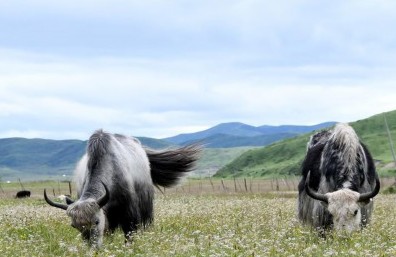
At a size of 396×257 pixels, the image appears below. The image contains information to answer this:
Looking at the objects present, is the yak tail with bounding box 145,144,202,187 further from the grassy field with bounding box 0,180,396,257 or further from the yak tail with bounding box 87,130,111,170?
the yak tail with bounding box 87,130,111,170

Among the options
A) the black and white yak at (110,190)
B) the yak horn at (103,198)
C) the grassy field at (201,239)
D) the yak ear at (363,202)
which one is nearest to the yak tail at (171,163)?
the grassy field at (201,239)

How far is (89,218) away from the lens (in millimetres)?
12352

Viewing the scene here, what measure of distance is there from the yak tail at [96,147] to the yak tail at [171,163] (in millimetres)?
3216

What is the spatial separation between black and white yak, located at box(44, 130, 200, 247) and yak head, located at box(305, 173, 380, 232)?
384 cm

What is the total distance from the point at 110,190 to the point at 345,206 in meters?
4.54

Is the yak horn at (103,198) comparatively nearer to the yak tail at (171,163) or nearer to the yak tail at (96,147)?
the yak tail at (96,147)

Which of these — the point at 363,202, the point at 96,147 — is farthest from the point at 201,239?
the point at 363,202

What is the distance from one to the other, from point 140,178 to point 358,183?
459cm

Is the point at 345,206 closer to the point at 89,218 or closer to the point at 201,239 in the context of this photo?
the point at 201,239

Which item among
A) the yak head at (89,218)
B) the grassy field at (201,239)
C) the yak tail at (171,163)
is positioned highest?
the yak tail at (171,163)

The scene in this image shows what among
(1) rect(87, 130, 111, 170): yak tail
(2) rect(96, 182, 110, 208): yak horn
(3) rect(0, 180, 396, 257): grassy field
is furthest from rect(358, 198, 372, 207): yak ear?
(1) rect(87, 130, 111, 170): yak tail

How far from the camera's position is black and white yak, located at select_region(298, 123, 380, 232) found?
13125 millimetres

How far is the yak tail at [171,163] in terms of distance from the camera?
17.6m

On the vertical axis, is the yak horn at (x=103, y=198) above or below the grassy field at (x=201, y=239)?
above
